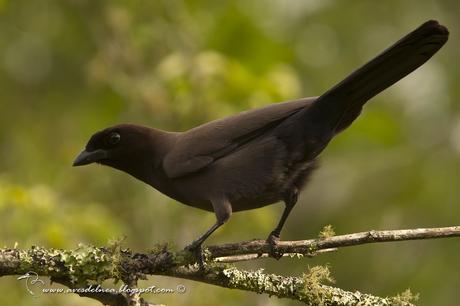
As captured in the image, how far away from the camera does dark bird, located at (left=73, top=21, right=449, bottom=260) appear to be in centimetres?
639

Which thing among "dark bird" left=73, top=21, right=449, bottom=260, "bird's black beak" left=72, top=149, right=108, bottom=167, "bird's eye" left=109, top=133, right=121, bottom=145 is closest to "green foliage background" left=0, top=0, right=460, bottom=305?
"bird's black beak" left=72, top=149, right=108, bottom=167

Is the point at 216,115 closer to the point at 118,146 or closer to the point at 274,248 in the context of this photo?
the point at 118,146

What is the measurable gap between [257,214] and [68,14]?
547 cm

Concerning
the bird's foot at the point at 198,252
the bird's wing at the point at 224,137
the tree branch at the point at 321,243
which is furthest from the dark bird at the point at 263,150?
the bird's foot at the point at 198,252

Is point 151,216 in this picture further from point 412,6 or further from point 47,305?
point 412,6

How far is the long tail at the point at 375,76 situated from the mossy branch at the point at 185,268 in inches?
51.3

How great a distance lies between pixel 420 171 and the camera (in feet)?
41.3

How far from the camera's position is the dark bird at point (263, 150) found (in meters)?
6.39

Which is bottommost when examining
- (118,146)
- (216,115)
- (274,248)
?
(274,248)

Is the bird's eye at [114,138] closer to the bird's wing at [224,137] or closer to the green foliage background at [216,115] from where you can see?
the bird's wing at [224,137]

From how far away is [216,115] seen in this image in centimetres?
880

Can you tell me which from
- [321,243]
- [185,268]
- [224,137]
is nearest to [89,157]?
[224,137]

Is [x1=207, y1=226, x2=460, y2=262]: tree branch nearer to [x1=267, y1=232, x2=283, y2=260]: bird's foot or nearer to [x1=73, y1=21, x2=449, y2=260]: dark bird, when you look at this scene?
[x1=267, y1=232, x2=283, y2=260]: bird's foot

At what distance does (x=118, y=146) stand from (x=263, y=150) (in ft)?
3.67
